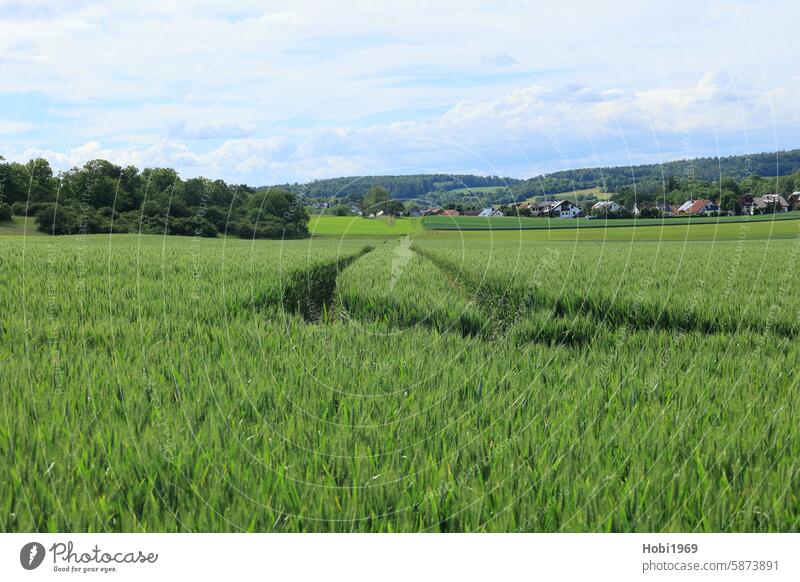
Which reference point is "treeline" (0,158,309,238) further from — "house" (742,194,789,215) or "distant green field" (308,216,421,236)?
"house" (742,194,789,215)

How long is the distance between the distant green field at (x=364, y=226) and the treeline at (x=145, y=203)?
1.75 m

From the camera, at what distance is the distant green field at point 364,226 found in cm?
3862

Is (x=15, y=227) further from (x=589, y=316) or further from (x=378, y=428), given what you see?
(x=378, y=428)

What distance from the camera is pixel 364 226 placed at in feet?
139

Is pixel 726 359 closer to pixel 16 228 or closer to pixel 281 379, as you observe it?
pixel 281 379

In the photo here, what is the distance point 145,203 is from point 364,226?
20.7 meters

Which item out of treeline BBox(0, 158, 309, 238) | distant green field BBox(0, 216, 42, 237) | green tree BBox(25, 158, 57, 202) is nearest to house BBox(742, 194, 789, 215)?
treeline BBox(0, 158, 309, 238)

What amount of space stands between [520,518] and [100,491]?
8.24 ft

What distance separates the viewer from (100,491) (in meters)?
3.78

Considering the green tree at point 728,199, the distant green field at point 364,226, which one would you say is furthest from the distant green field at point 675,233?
the green tree at point 728,199

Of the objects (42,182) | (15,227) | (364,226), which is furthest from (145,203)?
(15,227)

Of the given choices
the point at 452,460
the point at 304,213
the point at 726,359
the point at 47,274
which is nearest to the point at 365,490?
the point at 452,460

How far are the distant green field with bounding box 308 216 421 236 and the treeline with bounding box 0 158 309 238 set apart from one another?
5.75ft
